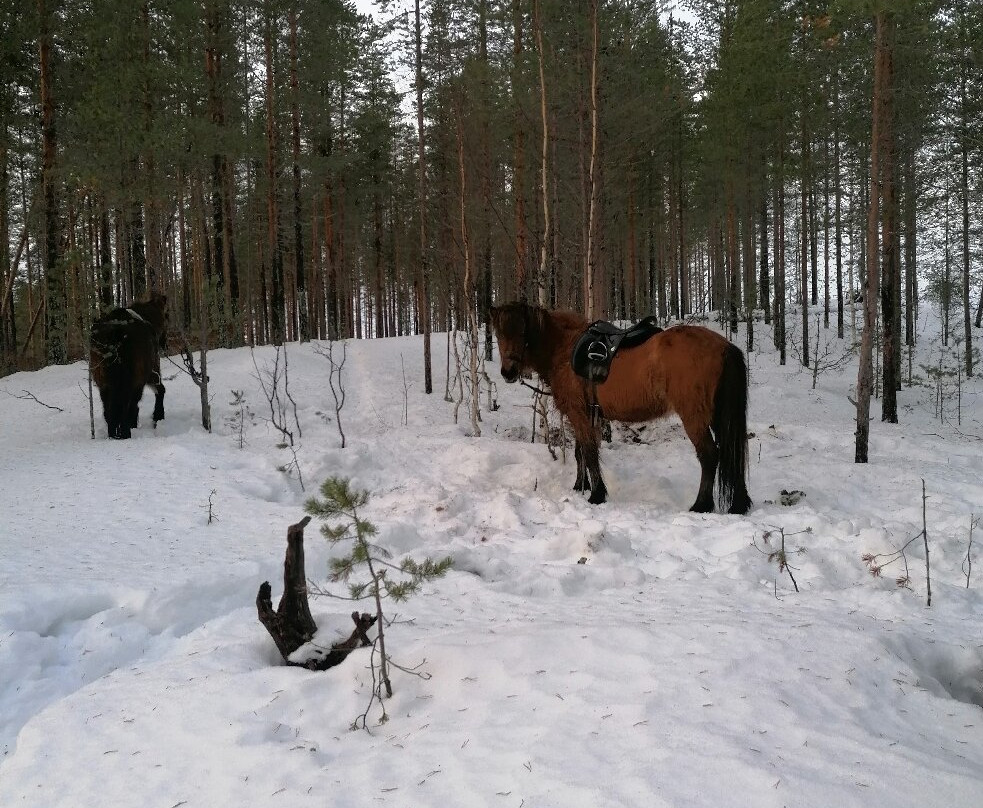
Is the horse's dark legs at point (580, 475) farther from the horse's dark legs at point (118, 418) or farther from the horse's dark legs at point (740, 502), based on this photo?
the horse's dark legs at point (118, 418)

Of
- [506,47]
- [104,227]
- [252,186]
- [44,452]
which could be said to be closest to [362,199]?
[252,186]

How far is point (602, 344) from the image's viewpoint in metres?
5.57

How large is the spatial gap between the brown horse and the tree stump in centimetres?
356

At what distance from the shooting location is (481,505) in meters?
5.44

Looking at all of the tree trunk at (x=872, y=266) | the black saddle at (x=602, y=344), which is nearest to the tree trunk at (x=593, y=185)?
the black saddle at (x=602, y=344)

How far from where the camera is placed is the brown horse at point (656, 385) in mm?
4996

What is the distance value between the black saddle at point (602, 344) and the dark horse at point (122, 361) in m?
5.90

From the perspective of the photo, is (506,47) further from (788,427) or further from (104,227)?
(104,227)

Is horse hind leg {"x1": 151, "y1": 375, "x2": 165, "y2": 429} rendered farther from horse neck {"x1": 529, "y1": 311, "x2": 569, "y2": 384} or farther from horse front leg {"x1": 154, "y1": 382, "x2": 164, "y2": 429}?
horse neck {"x1": 529, "y1": 311, "x2": 569, "y2": 384}

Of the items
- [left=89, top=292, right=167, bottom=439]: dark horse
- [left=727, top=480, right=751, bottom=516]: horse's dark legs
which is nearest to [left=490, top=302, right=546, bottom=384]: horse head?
[left=727, top=480, right=751, bottom=516]: horse's dark legs

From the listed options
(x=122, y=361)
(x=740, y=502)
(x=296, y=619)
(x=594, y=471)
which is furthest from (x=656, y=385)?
(x=122, y=361)

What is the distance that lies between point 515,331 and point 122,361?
5304 millimetres

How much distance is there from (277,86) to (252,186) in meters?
7.39

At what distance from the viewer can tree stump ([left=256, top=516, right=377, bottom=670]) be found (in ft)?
7.91
